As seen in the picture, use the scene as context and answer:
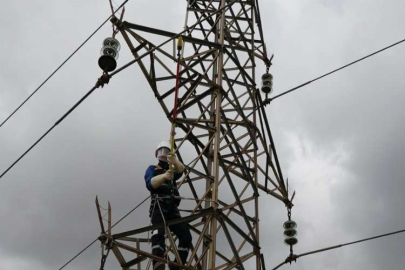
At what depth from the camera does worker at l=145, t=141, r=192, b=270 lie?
1047 centimetres

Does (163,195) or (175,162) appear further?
(163,195)

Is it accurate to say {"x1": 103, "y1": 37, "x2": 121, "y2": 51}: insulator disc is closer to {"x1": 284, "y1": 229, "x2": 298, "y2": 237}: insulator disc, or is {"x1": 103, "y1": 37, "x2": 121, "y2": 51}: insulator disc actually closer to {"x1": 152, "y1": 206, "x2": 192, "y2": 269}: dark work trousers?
{"x1": 152, "y1": 206, "x2": 192, "y2": 269}: dark work trousers

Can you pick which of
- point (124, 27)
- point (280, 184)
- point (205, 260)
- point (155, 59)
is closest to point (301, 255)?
point (280, 184)

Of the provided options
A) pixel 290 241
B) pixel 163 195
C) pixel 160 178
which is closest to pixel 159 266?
pixel 163 195

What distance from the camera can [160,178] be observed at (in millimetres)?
10359

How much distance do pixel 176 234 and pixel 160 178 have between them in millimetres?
1438

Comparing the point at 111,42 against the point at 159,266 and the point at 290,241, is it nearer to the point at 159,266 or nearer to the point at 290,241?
the point at 159,266

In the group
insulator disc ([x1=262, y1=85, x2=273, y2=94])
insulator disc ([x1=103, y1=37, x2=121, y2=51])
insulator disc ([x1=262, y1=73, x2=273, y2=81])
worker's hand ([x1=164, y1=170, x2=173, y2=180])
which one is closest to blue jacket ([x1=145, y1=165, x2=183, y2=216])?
worker's hand ([x1=164, y1=170, x2=173, y2=180])

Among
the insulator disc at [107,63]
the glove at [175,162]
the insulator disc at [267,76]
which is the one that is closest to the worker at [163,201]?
the glove at [175,162]

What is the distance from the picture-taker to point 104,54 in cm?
1098

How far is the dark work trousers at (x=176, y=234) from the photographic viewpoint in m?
10.6

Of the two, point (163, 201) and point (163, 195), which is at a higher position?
point (163, 195)

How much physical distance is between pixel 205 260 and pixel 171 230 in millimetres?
954

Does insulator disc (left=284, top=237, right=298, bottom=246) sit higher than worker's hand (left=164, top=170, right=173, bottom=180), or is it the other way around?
insulator disc (left=284, top=237, right=298, bottom=246)
